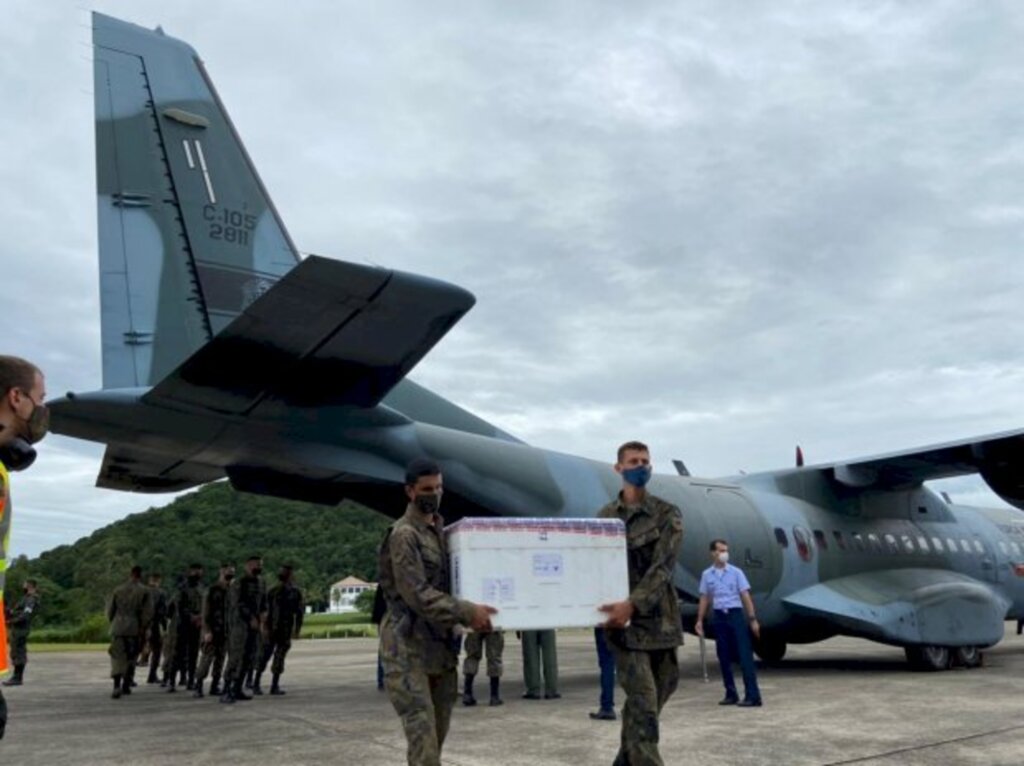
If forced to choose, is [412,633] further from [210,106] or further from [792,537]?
[792,537]

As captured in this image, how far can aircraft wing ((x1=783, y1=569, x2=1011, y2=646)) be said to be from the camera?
547 inches

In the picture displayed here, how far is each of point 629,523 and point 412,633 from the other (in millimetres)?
1419

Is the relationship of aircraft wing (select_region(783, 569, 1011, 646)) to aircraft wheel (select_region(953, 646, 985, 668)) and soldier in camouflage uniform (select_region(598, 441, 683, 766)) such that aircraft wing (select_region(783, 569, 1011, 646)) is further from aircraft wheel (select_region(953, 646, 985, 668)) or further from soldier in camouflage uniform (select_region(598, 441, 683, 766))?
soldier in camouflage uniform (select_region(598, 441, 683, 766))

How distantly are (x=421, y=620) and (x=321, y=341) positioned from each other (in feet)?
11.4

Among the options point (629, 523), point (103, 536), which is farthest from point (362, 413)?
point (103, 536)

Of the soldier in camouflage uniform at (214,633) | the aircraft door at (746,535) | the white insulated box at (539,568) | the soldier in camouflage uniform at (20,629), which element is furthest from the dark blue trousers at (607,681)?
the soldier in camouflage uniform at (20,629)

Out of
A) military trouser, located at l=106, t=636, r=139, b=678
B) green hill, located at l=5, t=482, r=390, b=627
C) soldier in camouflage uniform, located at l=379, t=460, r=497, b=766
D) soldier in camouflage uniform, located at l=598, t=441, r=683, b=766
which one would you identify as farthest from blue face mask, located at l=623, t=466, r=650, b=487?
green hill, located at l=5, t=482, r=390, b=627

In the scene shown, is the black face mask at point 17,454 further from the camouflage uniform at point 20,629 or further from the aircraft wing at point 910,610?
the camouflage uniform at point 20,629

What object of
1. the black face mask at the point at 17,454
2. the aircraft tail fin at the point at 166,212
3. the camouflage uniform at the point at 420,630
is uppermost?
the aircraft tail fin at the point at 166,212

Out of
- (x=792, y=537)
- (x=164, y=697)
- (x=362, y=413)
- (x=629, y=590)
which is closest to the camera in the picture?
(x=629, y=590)

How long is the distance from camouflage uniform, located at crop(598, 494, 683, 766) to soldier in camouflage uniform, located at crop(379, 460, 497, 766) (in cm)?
92

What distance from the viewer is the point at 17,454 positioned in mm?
2910

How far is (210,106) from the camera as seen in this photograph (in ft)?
35.1

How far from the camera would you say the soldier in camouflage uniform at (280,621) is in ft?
39.9
